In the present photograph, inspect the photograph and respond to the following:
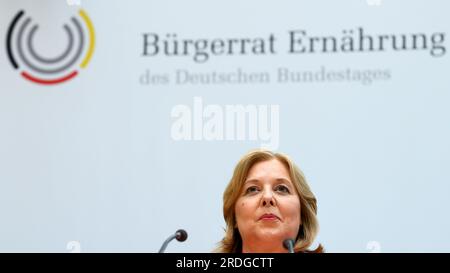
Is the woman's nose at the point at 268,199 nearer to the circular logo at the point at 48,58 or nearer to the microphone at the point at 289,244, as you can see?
the microphone at the point at 289,244

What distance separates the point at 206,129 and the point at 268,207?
510 millimetres

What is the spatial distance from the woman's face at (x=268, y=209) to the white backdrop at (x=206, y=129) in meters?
0.12

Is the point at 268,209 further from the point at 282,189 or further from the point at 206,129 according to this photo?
the point at 206,129

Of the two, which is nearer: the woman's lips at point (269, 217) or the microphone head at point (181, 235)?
the woman's lips at point (269, 217)

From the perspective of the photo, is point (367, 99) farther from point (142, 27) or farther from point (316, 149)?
point (142, 27)

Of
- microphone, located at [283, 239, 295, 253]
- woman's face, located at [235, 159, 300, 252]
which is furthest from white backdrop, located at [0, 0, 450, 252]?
microphone, located at [283, 239, 295, 253]

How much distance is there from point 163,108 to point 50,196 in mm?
752

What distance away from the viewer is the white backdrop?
4.49m

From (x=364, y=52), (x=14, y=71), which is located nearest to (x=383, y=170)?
(x=364, y=52)

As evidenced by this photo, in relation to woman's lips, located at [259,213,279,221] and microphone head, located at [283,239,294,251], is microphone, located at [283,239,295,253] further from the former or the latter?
woman's lips, located at [259,213,279,221]

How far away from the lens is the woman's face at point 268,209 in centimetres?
448
